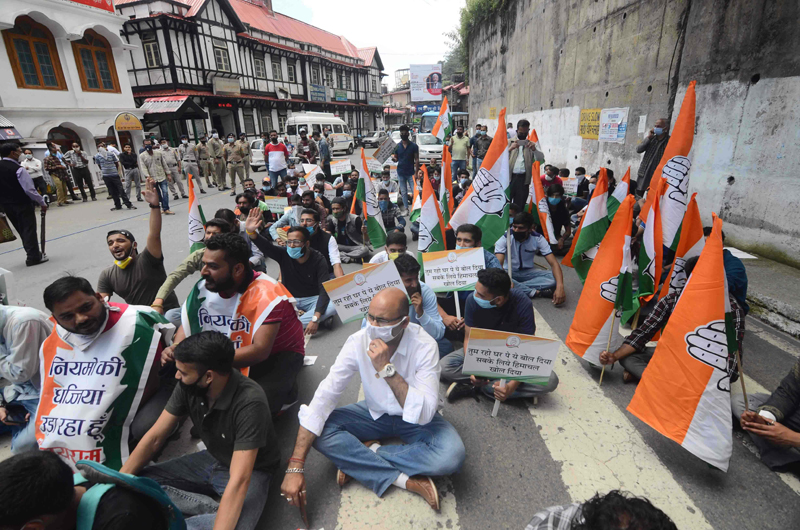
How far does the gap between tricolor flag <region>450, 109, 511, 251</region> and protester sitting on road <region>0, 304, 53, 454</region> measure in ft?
13.2

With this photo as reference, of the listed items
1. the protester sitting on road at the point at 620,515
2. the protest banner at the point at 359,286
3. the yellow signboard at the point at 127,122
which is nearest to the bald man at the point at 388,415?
the protest banner at the point at 359,286

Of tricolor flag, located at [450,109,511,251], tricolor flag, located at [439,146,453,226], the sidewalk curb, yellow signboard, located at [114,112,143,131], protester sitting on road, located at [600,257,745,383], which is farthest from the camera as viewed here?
yellow signboard, located at [114,112,143,131]

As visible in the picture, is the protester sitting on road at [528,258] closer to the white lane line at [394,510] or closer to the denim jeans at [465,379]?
the denim jeans at [465,379]

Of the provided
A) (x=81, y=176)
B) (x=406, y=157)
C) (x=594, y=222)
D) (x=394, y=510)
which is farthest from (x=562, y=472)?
(x=81, y=176)

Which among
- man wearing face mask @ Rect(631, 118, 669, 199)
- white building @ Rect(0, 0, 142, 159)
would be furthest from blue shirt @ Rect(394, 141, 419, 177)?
white building @ Rect(0, 0, 142, 159)

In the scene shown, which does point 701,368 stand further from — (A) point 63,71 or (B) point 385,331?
(A) point 63,71

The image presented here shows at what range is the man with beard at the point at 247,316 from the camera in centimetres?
279

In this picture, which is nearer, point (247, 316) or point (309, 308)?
point (247, 316)

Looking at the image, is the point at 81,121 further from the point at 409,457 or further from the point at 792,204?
the point at 792,204

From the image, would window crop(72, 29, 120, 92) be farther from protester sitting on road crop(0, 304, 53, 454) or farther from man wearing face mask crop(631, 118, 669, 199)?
man wearing face mask crop(631, 118, 669, 199)

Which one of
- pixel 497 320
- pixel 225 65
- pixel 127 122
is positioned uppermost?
pixel 225 65

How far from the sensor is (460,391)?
337 centimetres

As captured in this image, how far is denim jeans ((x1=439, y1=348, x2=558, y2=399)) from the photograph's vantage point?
319cm

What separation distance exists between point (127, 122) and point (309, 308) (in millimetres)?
19004
